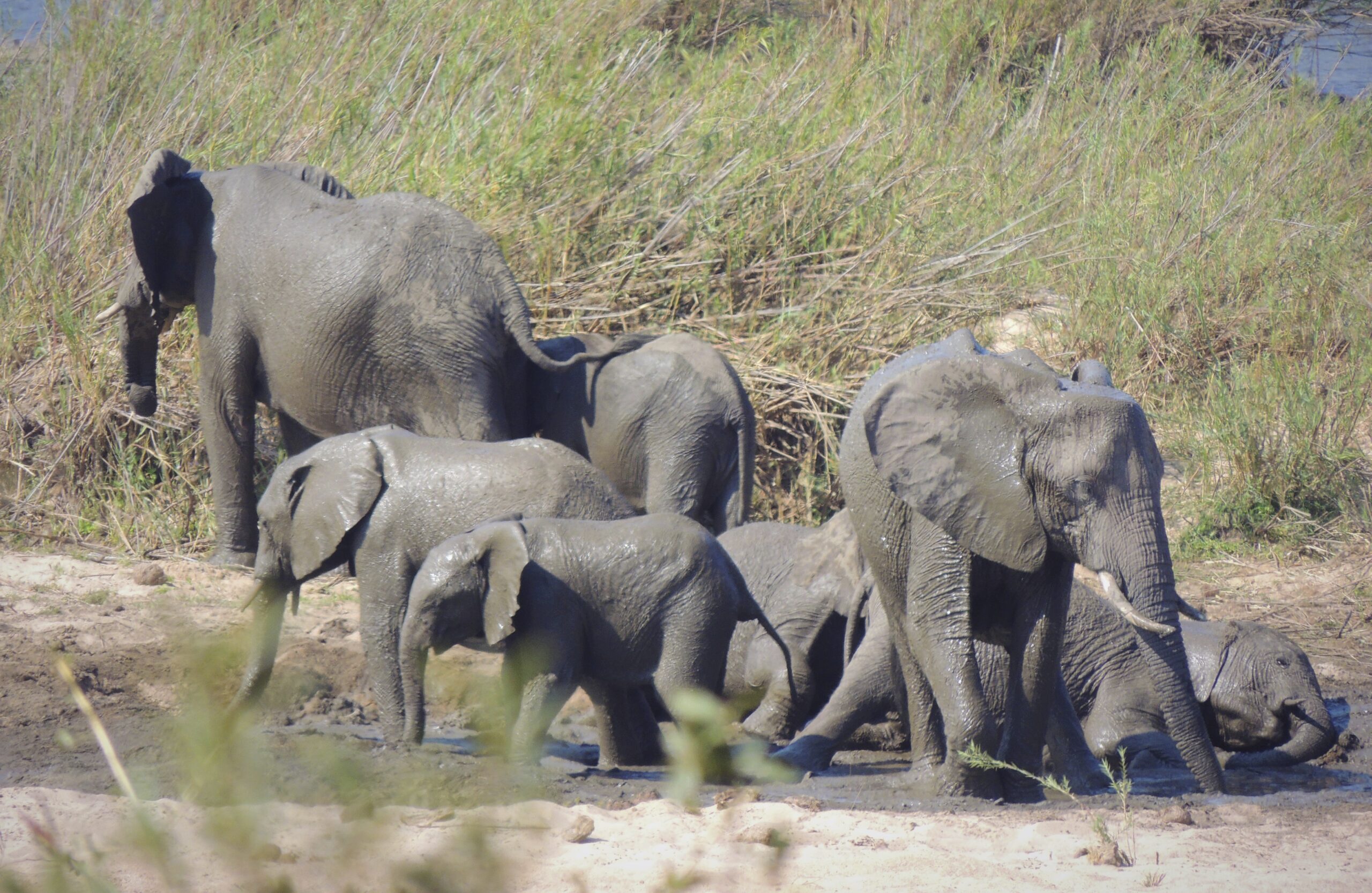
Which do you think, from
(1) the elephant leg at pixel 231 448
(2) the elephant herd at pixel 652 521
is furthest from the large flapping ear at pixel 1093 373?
(1) the elephant leg at pixel 231 448

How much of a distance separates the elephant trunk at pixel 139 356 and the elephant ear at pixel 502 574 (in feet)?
9.24

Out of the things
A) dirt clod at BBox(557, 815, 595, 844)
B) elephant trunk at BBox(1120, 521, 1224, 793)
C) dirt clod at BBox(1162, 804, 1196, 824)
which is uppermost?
elephant trunk at BBox(1120, 521, 1224, 793)

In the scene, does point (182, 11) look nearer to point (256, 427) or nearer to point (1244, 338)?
point (256, 427)

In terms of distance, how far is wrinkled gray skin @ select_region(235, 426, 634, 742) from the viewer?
18.5 ft

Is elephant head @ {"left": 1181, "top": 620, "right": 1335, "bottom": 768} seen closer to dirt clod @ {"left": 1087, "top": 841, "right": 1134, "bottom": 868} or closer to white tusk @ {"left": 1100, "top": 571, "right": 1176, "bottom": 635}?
white tusk @ {"left": 1100, "top": 571, "right": 1176, "bottom": 635}

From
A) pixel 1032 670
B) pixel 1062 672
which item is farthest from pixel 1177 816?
pixel 1062 672

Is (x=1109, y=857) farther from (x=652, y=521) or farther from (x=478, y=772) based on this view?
(x=652, y=521)

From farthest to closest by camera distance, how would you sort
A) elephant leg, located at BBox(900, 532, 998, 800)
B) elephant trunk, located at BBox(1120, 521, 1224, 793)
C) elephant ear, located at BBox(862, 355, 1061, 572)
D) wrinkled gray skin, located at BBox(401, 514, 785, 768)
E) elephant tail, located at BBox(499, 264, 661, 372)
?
elephant tail, located at BBox(499, 264, 661, 372)
wrinkled gray skin, located at BBox(401, 514, 785, 768)
elephant leg, located at BBox(900, 532, 998, 800)
elephant ear, located at BBox(862, 355, 1061, 572)
elephant trunk, located at BBox(1120, 521, 1224, 793)

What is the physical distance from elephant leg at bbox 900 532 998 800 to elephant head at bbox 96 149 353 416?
3395 millimetres

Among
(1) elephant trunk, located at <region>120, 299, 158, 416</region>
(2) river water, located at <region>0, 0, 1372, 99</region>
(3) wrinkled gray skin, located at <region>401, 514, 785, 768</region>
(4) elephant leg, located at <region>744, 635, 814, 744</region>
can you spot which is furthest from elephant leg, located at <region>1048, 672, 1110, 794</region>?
(2) river water, located at <region>0, 0, 1372, 99</region>

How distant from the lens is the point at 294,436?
7.29 metres

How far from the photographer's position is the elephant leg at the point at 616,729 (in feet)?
18.1

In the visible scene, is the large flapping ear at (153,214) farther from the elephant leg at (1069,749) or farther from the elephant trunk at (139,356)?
the elephant leg at (1069,749)

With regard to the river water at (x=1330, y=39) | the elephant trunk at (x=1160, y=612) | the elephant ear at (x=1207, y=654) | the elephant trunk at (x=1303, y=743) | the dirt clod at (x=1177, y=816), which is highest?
the river water at (x=1330, y=39)
